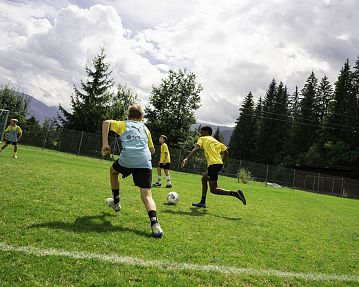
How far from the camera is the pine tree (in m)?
90.3

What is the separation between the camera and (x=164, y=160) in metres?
14.5

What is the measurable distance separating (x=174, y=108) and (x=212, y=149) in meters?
53.2

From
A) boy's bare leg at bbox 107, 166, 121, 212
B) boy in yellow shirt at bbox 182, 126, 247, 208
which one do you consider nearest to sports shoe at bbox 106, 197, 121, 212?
boy's bare leg at bbox 107, 166, 121, 212

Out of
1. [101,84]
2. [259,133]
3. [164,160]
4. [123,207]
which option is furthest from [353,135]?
[123,207]

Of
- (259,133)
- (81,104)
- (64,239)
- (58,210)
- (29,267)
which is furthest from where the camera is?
(259,133)

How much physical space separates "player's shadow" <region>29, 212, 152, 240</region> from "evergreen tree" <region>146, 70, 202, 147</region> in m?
51.5

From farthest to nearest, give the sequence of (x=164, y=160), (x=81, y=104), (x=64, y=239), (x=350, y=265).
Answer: (x=81, y=104) → (x=164, y=160) → (x=350, y=265) → (x=64, y=239)

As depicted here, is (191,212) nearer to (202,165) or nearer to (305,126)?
(202,165)

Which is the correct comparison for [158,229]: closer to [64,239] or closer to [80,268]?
[64,239]

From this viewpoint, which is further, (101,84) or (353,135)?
(353,135)

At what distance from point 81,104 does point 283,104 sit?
184ft

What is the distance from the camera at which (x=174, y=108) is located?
61375mm

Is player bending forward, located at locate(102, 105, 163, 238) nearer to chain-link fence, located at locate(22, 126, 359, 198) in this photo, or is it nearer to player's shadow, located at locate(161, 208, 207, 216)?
player's shadow, located at locate(161, 208, 207, 216)

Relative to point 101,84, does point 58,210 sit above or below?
below
